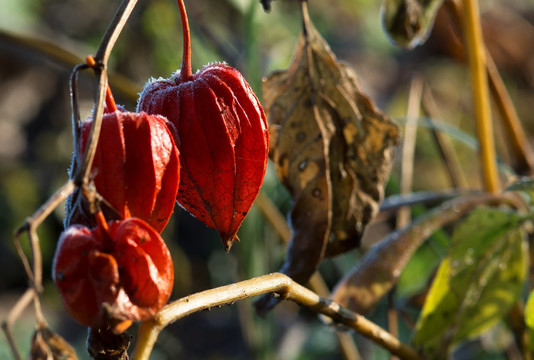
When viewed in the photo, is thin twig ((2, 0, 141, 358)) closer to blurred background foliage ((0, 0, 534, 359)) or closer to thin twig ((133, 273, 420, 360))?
thin twig ((133, 273, 420, 360))

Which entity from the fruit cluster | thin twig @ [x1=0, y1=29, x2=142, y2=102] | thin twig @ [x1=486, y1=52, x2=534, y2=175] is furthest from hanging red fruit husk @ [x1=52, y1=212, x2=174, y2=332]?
thin twig @ [x1=486, y1=52, x2=534, y2=175]

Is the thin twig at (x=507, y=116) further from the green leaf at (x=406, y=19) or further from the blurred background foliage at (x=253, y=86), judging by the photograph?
the green leaf at (x=406, y=19)

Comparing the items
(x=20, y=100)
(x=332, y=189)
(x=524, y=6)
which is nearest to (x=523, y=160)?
(x=332, y=189)

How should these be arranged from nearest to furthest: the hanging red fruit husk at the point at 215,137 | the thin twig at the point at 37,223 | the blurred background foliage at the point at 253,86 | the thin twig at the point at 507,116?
1. the thin twig at the point at 37,223
2. the hanging red fruit husk at the point at 215,137
3. the thin twig at the point at 507,116
4. the blurred background foliage at the point at 253,86

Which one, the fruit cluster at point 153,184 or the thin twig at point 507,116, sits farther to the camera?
the thin twig at point 507,116

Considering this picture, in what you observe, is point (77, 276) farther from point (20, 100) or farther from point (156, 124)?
point (20, 100)

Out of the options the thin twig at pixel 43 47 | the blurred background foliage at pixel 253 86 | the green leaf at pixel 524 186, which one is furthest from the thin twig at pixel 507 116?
the thin twig at pixel 43 47

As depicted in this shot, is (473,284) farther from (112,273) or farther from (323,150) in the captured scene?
(112,273)
